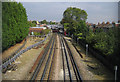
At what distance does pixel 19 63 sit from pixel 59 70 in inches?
212

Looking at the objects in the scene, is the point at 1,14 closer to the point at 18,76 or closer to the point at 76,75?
the point at 18,76

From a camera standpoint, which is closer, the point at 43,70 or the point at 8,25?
the point at 43,70

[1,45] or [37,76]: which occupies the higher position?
[1,45]

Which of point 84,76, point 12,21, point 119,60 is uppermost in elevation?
point 12,21

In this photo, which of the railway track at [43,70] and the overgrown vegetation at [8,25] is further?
the overgrown vegetation at [8,25]

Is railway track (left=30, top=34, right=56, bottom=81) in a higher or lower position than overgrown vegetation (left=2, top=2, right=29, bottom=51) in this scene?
lower

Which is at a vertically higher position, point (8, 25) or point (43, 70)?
point (8, 25)

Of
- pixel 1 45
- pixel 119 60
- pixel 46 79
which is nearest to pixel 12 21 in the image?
pixel 1 45

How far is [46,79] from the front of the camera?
1114 centimetres

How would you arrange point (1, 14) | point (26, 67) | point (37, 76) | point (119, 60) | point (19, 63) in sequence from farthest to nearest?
point (1, 14)
point (19, 63)
point (26, 67)
point (37, 76)
point (119, 60)

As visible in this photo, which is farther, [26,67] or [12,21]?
[12,21]

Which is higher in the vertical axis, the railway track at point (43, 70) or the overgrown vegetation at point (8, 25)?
the overgrown vegetation at point (8, 25)

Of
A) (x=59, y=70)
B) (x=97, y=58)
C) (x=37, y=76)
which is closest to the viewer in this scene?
(x=37, y=76)

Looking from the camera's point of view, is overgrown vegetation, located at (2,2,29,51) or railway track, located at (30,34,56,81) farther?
overgrown vegetation, located at (2,2,29,51)
